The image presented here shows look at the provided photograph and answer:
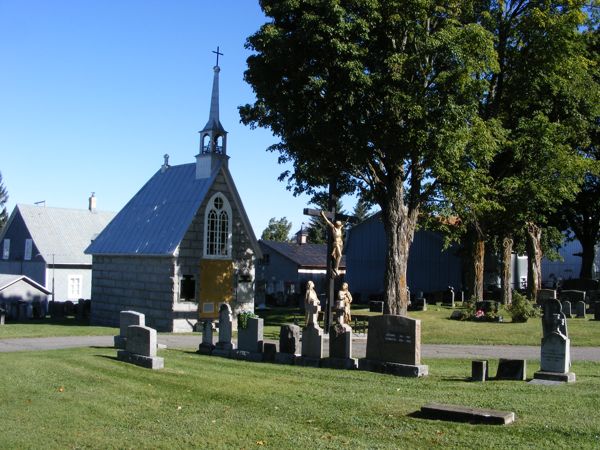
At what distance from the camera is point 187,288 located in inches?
1203

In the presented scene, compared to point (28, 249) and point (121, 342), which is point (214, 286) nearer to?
point (121, 342)

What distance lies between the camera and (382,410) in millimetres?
→ 10773

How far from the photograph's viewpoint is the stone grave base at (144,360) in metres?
16.1

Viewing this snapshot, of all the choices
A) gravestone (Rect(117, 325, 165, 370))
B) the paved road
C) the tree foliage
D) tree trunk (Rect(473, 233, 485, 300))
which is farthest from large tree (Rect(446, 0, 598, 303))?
the tree foliage

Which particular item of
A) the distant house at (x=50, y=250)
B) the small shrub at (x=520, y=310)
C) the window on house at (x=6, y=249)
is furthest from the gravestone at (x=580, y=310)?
the window on house at (x=6, y=249)

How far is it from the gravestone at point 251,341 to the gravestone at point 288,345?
2.11 ft

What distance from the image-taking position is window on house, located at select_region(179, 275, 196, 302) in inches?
1193

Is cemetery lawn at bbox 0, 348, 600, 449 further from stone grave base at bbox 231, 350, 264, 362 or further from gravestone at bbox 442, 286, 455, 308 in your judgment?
gravestone at bbox 442, 286, 455, 308

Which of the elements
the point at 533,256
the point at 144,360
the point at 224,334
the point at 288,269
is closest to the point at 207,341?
the point at 224,334

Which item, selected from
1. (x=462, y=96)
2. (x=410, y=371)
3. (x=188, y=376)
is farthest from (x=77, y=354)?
(x=462, y=96)

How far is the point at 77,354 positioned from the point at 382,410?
10.6 metres

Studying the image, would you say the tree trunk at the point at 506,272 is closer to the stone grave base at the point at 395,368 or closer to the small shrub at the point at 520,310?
the small shrub at the point at 520,310

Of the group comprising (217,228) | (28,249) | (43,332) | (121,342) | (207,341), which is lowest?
(43,332)

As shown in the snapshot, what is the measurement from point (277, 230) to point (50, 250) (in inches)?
2297
